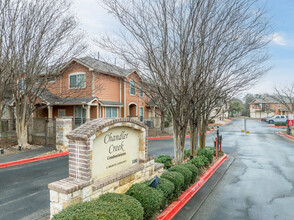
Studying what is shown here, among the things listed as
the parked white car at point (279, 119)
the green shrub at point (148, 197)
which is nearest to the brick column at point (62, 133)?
the green shrub at point (148, 197)

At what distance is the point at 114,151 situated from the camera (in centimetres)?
439

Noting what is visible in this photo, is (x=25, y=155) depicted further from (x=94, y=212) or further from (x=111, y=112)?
(x=111, y=112)

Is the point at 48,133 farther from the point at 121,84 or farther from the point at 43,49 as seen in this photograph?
the point at 121,84

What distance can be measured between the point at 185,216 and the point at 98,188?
2.23 m

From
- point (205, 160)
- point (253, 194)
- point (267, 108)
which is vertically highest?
point (267, 108)

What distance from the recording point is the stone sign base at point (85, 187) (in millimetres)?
3244

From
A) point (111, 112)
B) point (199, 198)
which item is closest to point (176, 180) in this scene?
point (199, 198)

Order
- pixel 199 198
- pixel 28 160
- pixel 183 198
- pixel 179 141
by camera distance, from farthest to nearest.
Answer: pixel 28 160 < pixel 179 141 < pixel 199 198 < pixel 183 198

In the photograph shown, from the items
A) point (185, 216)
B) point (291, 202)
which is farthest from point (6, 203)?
point (291, 202)

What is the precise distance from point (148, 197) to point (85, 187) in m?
1.30

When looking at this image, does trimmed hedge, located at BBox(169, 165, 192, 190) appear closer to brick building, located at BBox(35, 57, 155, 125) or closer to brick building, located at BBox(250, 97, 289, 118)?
brick building, located at BBox(35, 57, 155, 125)

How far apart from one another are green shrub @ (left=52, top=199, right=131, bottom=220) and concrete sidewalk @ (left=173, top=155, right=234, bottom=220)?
192 centimetres

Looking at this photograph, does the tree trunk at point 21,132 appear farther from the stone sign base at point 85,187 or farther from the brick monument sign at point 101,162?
the stone sign base at point 85,187

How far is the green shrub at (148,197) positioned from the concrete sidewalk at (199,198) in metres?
0.79
